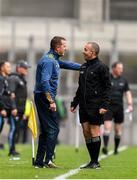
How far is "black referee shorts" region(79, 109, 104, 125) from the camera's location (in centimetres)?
1431

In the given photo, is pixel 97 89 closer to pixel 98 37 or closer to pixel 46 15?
pixel 98 37

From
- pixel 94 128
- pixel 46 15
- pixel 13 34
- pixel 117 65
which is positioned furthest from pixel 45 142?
pixel 46 15

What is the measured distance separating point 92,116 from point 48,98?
0.76 m

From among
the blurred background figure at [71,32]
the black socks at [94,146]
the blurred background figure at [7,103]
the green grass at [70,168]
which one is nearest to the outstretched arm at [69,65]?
the black socks at [94,146]

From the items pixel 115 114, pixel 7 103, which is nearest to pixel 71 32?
pixel 115 114

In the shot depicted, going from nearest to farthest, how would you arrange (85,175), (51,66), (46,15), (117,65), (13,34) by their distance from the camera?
(85,175)
(51,66)
(117,65)
(13,34)
(46,15)

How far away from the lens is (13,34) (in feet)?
106

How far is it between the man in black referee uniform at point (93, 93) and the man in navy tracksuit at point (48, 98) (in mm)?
413

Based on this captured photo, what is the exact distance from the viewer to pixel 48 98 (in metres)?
14.1

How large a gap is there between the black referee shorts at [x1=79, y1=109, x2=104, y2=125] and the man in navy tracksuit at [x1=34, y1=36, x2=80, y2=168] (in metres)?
0.44

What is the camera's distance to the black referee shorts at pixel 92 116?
14312 mm

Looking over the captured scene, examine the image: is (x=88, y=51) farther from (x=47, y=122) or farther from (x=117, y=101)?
(x=117, y=101)

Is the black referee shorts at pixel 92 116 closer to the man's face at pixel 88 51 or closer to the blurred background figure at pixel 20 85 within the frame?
the man's face at pixel 88 51

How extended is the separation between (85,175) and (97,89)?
1.75 meters
